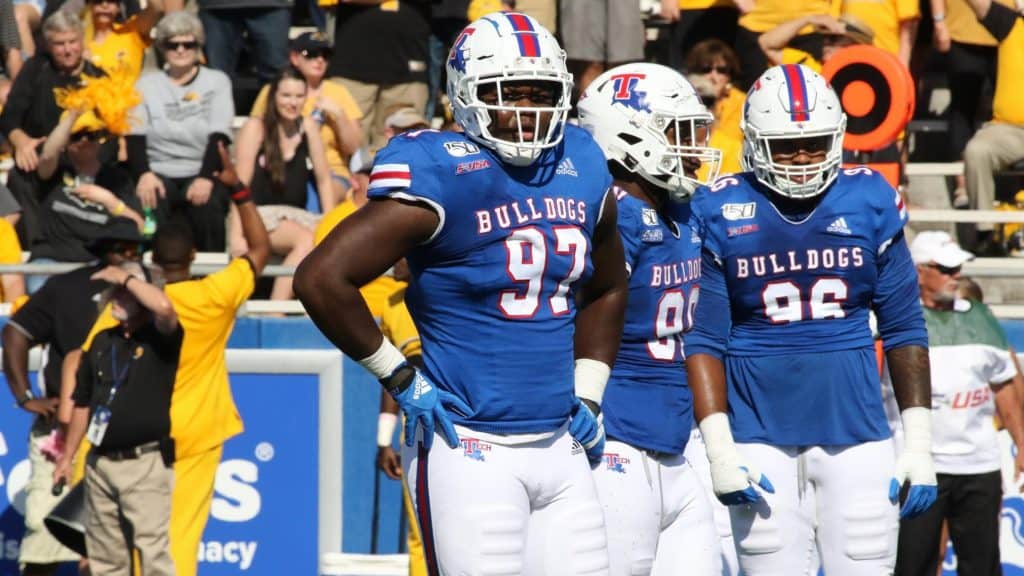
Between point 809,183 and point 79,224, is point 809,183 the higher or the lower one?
the higher one

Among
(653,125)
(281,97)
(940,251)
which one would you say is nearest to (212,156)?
(281,97)

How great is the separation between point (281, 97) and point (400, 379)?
5.64 metres

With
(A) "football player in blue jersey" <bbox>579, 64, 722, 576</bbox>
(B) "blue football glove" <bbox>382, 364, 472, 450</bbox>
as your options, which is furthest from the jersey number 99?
(A) "football player in blue jersey" <bbox>579, 64, 722, 576</bbox>

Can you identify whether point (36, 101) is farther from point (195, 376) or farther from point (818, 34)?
point (818, 34)

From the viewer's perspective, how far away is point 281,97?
32.5 feet

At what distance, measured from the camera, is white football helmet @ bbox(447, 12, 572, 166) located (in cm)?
457

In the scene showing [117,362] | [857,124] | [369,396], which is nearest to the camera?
[117,362]

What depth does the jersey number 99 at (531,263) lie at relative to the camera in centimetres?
456

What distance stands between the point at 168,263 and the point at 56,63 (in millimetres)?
3079

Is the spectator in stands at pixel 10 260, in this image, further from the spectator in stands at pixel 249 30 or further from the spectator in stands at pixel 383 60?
the spectator in stands at pixel 383 60

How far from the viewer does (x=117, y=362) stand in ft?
25.1

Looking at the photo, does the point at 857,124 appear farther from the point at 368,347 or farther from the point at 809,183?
the point at 368,347

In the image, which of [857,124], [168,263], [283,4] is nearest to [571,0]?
[283,4]

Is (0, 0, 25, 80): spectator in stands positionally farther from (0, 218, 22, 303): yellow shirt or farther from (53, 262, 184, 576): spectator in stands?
(53, 262, 184, 576): spectator in stands
